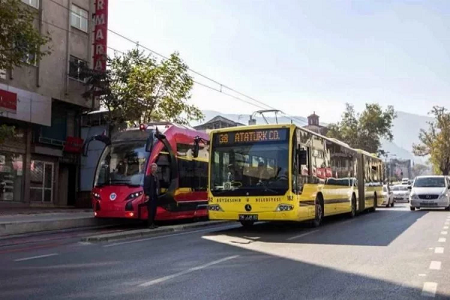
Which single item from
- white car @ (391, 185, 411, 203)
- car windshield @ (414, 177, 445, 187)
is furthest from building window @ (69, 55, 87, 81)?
white car @ (391, 185, 411, 203)

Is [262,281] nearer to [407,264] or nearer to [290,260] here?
[290,260]

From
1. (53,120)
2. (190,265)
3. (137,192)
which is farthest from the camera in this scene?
(53,120)

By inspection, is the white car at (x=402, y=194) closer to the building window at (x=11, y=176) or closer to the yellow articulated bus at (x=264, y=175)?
the yellow articulated bus at (x=264, y=175)

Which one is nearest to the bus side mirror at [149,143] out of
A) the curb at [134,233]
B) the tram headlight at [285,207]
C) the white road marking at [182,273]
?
the curb at [134,233]

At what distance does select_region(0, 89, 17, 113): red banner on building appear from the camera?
2259cm

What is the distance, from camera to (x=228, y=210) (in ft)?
44.2

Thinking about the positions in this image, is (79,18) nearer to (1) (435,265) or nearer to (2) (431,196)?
(2) (431,196)

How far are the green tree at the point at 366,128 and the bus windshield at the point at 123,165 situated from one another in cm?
5488

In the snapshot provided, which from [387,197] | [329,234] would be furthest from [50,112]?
[387,197]

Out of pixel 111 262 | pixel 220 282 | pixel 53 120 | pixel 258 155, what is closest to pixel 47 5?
pixel 53 120

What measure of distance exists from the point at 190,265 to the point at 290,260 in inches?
72.2

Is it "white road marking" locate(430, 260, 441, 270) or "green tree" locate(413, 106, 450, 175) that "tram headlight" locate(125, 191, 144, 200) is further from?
"green tree" locate(413, 106, 450, 175)

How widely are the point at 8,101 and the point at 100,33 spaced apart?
8.48m

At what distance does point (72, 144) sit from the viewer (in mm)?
28750
